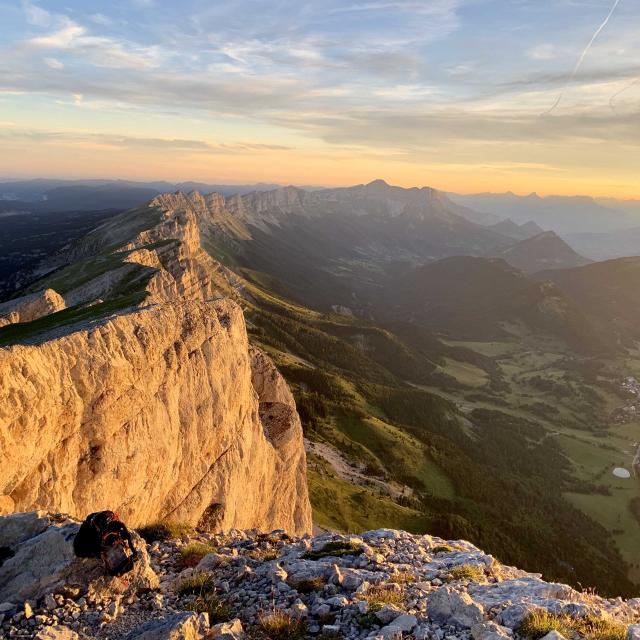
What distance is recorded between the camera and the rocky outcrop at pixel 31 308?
6725 centimetres

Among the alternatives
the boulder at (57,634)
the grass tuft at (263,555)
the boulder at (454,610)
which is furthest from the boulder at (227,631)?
the grass tuft at (263,555)

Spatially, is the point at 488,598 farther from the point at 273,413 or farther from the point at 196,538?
the point at 273,413

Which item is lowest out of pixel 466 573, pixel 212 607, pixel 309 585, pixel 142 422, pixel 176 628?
pixel 466 573

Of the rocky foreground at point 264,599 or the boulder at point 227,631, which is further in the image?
the rocky foreground at point 264,599

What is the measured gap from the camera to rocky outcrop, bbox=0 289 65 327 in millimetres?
67250

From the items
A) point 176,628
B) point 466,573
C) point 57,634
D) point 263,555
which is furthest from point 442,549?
point 57,634

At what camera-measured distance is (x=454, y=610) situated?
15.8 metres

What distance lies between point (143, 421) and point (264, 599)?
18.0 meters

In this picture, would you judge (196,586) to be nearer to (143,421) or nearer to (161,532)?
(161,532)

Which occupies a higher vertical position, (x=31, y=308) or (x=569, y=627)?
(x=31, y=308)

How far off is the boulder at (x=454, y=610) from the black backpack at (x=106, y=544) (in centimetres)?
1097

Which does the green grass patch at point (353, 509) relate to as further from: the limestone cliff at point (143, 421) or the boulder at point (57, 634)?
the boulder at point (57, 634)

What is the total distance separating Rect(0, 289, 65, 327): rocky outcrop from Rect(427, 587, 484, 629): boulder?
6840 cm

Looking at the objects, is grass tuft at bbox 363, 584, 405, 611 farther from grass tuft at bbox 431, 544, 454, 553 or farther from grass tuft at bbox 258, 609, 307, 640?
grass tuft at bbox 431, 544, 454, 553
